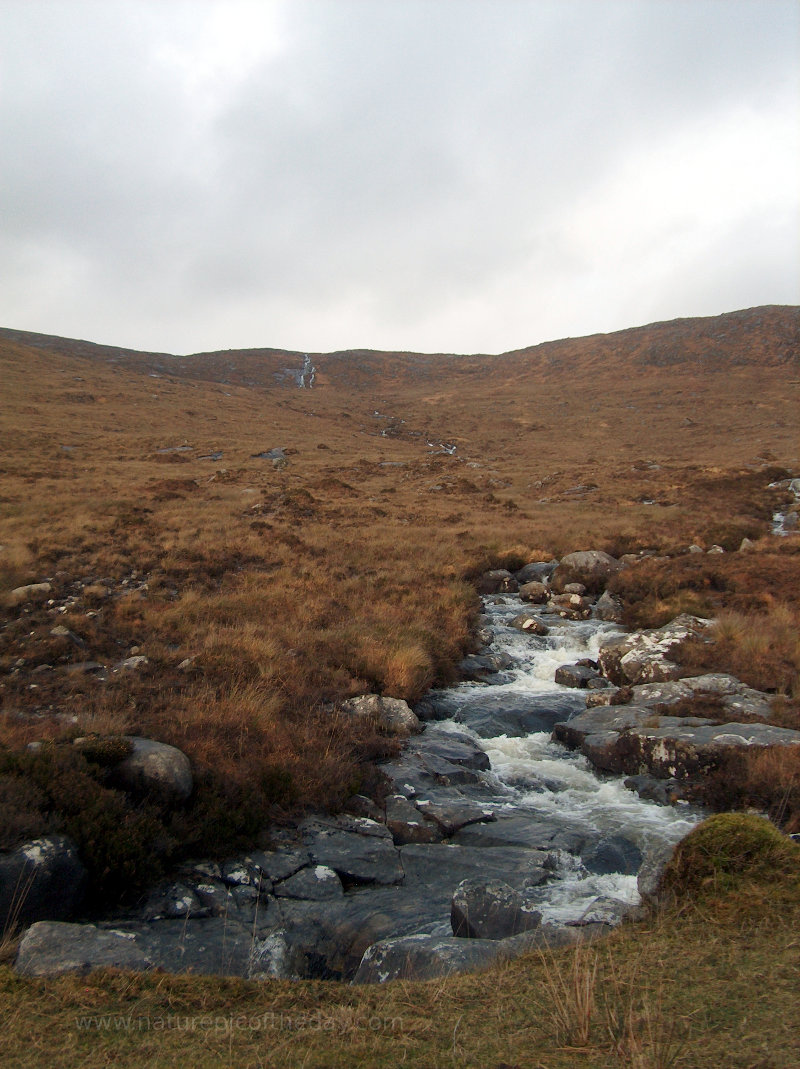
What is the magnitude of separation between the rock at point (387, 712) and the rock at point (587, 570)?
8974 millimetres

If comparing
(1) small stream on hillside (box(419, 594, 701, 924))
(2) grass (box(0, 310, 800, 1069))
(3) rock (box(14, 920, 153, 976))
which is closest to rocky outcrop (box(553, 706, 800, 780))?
(1) small stream on hillside (box(419, 594, 701, 924))

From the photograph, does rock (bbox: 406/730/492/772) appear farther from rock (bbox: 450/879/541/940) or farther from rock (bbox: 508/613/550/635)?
rock (bbox: 508/613/550/635)

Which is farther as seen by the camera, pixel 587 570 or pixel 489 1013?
pixel 587 570

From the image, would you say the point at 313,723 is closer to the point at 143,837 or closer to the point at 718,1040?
the point at 143,837

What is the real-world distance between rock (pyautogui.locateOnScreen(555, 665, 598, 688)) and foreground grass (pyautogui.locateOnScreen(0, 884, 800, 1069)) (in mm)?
8279

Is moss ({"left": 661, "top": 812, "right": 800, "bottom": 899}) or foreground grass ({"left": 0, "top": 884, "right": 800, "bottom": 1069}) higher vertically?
moss ({"left": 661, "top": 812, "right": 800, "bottom": 899})

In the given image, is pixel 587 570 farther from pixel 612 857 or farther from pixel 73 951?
pixel 73 951

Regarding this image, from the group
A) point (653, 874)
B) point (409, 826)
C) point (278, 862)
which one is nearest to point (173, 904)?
point (278, 862)

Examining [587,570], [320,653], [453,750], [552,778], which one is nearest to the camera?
[552,778]

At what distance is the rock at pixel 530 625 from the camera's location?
15117 mm

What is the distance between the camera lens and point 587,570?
61.7 feet

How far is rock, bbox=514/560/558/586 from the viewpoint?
1955 centimetres

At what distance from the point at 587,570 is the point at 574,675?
269 inches

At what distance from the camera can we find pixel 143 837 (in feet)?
19.4
